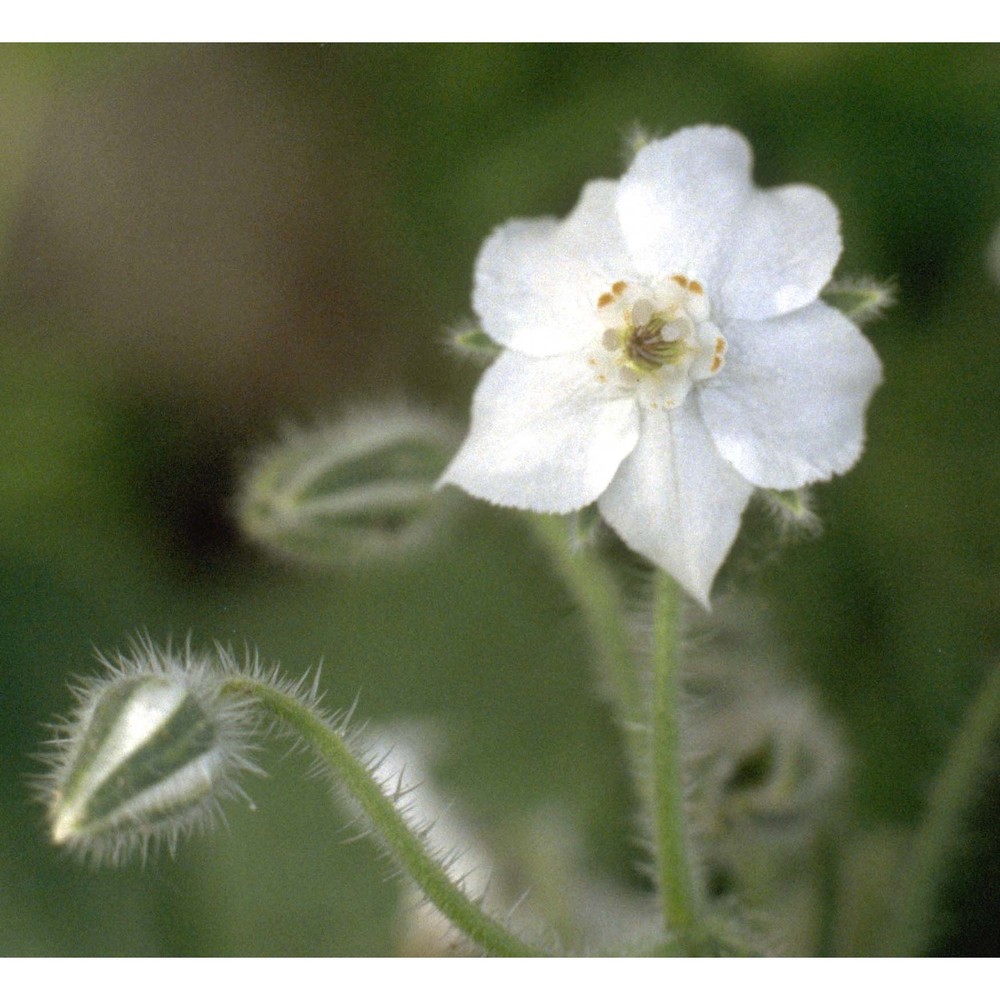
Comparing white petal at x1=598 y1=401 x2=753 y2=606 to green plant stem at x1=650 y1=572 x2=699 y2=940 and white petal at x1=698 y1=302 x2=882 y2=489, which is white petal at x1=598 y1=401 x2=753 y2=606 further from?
green plant stem at x1=650 y1=572 x2=699 y2=940

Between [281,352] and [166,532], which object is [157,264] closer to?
[281,352]

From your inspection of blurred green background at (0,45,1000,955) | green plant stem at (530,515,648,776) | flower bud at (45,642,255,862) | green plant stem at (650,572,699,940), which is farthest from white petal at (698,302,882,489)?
blurred green background at (0,45,1000,955)

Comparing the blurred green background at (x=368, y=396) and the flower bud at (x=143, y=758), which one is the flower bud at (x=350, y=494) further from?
the flower bud at (x=143, y=758)

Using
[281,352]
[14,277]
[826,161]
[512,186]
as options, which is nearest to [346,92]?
[512,186]

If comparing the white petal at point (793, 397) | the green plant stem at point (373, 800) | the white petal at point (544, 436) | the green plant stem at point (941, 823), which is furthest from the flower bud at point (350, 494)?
the green plant stem at point (941, 823)

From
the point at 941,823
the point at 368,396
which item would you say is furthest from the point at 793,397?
the point at 368,396
